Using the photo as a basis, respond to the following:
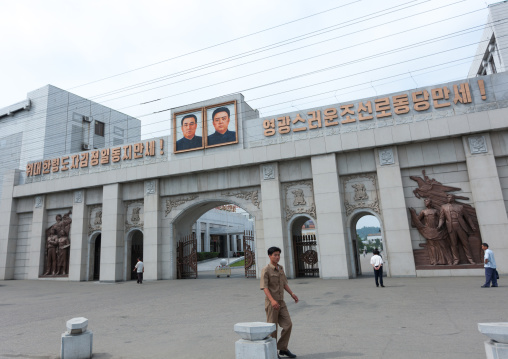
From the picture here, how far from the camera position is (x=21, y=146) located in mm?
27625

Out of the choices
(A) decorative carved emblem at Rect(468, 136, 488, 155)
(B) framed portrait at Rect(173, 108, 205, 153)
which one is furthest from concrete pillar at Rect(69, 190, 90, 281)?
(A) decorative carved emblem at Rect(468, 136, 488, 155)

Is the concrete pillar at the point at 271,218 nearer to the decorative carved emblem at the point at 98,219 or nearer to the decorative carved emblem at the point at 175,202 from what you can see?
the decorative carved emblem at the point at 175,202

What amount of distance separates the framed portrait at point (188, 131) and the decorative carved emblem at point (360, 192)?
792cm

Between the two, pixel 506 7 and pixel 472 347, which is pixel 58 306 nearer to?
pixel 472 347

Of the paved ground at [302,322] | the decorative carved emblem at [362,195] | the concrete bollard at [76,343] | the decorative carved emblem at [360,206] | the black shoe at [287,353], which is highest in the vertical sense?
the decorative carved emblem at [362,195]

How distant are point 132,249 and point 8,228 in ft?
29.8

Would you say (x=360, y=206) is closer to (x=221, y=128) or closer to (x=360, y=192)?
(x=360, y=192)

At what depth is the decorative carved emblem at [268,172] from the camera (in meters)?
15.2

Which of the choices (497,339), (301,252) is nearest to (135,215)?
(301,252)

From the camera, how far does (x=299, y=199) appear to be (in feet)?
48.5

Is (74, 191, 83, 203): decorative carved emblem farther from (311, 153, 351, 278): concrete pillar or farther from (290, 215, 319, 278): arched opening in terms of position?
(311, 153, 351, 278): concrete pillar

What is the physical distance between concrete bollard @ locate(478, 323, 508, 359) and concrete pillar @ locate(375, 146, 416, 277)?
10.3 m

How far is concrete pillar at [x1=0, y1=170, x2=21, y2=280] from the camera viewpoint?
20.1 meters

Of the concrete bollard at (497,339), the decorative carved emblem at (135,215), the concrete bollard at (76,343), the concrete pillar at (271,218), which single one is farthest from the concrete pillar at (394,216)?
the decorative carved emblem at (135,215)
